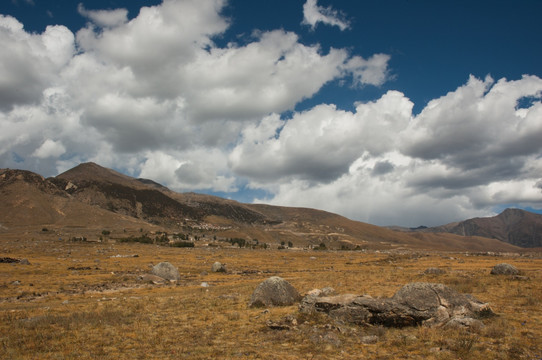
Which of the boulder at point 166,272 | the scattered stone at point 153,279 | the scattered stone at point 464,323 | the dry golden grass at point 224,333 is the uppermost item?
the scattered stone at point 464,323

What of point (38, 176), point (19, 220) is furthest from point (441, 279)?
point (38, 176)

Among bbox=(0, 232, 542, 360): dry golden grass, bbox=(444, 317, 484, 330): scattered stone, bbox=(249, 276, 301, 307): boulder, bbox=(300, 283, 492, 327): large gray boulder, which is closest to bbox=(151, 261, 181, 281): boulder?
bbox=(0, 232, 542, 360): dry golden grass

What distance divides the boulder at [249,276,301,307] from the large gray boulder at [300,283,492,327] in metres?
4.60

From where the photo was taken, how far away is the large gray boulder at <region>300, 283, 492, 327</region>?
1598 centimetres

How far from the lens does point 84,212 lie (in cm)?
15625

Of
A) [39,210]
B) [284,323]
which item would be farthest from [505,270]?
[39,210]

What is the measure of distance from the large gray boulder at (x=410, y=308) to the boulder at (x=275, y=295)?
181 inches

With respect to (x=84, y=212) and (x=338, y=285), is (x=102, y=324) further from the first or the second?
(x=84, y=212)

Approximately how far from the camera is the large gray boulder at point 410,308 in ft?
52.4

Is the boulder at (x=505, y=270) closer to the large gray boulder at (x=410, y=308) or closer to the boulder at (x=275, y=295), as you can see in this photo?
the large gray boulder at (x=410, y=308)

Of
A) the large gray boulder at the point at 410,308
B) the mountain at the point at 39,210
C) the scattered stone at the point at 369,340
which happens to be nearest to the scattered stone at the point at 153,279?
the large gray boulder at the point at 410,308

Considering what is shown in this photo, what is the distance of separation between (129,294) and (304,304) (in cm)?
1954

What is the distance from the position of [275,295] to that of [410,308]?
9.44m

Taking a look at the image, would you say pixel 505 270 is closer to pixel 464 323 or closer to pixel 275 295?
pixel 464 323
